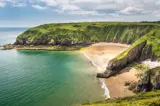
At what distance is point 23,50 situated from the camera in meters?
179

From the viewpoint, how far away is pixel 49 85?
3130 inches

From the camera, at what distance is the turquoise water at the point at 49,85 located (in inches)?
2548

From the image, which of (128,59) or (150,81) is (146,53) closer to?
(128,59)

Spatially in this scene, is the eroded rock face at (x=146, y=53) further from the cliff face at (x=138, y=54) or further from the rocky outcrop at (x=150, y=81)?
the rocky outcrop at (x=150, y=81)

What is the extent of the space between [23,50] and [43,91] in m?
113

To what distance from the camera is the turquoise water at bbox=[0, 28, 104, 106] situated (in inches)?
2548

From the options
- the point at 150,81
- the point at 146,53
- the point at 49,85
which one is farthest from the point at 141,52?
the point at 49,85

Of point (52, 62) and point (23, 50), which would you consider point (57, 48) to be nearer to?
point (23, 50)

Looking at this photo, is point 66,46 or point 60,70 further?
point 66,46

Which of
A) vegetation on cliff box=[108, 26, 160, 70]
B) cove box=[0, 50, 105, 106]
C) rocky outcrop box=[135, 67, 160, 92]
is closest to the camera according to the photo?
cove box=[0, 50, 105, 106]

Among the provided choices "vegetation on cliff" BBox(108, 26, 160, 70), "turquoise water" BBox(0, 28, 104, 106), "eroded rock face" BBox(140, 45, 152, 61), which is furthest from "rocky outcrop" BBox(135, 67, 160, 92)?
Answer: "eroded rock face" BBox(140, 45, 152, 61)

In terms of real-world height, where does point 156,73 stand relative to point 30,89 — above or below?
above

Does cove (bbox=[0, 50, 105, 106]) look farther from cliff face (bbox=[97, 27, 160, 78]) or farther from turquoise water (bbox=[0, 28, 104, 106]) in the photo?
cliff face (bbox=[97, 27, 160, 78])

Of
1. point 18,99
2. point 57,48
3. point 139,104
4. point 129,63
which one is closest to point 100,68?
point 129,63
